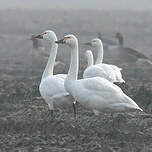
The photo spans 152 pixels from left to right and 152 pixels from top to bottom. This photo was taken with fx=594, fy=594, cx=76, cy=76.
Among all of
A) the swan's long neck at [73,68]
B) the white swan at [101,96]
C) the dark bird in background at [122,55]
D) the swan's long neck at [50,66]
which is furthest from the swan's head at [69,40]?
the dark bird in background at [122,55]

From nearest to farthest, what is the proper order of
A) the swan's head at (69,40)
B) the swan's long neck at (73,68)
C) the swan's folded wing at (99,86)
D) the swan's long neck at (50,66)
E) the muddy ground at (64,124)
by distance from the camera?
the muddy ground at (64,124) < the swan's folded wing at (99,86) < the swan's long neck at (73,68) < the swan's head at (69,40) < the swan's long neck at (50,66)

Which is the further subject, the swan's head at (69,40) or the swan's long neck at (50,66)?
the swan's long neck at (50,66)

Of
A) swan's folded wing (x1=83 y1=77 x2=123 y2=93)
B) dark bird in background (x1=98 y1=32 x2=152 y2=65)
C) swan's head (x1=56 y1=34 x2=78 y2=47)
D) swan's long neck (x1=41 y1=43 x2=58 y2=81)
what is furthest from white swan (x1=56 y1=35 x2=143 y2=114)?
dark bird in background (x1=98 y1=32 x2=152 y2=65)

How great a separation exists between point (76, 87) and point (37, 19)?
102 ft

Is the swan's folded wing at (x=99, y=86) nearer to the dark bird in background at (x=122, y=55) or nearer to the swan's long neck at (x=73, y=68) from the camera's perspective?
the swan's long neck at (x=73, y=68)

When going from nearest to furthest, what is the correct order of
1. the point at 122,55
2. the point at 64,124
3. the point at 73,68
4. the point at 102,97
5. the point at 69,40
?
the point at 102,97, the point at 64,124, the point at 73,68, the point at 69,40, the point at 122,55

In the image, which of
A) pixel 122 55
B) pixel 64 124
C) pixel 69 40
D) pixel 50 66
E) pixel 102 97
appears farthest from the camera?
pixel 122 55

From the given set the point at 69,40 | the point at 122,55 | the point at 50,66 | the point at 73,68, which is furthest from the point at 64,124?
the point at 122,55

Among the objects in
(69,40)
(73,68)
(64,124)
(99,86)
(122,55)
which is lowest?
(122,55)

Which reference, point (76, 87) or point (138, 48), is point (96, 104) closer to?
point (76, 87)

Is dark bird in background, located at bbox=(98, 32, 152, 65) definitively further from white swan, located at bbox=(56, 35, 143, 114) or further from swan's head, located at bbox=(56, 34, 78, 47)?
white swan, located at bbox=(56, 35, 143, 114)

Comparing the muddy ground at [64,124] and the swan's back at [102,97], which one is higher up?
the swan's back at [102,97]

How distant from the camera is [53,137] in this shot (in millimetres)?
9359

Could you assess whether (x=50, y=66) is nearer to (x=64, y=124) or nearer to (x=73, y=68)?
(x=73, y=68)
